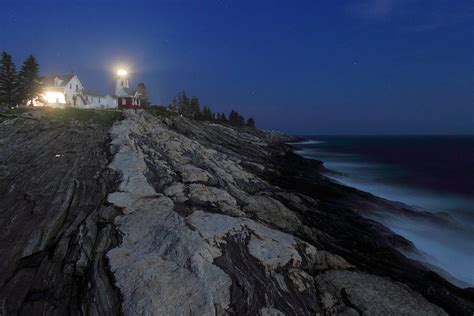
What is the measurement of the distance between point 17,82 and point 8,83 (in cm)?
114

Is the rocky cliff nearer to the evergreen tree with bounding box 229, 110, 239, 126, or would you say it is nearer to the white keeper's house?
the white keeper's house

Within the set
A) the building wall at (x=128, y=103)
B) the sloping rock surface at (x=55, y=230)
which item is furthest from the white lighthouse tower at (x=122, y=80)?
the sloping rock surface at (x=55, y=230)

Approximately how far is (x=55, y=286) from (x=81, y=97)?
5724 centimetres

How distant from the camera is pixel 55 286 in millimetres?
10555

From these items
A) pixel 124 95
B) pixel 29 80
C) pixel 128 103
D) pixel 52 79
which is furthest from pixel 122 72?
pixel 29 80

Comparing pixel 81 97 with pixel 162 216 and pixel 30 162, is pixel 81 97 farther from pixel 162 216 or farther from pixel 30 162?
pixel 162 216

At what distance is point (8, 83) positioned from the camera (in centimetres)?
4497

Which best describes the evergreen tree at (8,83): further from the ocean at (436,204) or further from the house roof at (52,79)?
the ocean at (436,204)

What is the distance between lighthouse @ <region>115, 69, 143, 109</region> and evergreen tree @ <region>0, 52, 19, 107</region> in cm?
1527

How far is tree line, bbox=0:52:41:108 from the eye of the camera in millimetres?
44688

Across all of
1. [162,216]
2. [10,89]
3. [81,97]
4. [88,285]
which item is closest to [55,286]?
[88,285]

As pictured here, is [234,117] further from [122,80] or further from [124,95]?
[124,95]

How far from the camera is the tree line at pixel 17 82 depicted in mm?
44688

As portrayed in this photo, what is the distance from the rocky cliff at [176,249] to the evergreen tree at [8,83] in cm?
3093
